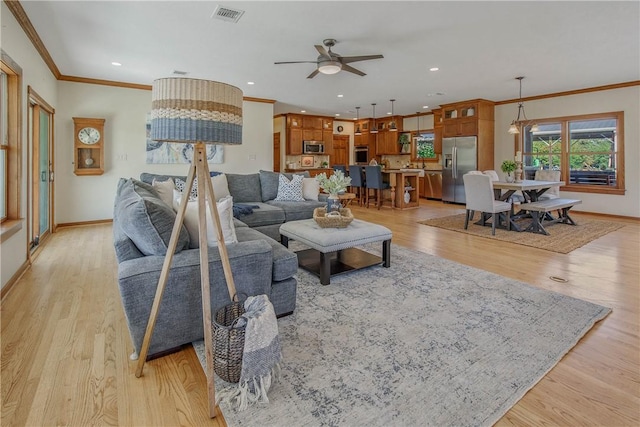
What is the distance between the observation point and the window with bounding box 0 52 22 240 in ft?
10.3

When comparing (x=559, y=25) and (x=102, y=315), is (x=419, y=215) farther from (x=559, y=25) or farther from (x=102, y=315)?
(x=102, y=315)

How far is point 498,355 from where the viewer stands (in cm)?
191

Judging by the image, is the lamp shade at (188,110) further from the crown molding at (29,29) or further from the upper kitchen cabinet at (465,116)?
the upper kitchen cabinet at (465,116)

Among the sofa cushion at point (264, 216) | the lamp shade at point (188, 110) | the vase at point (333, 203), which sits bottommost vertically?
the sofa cushion at point (264, 216)

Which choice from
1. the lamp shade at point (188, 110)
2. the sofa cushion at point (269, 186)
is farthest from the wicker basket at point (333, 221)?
the sofa cushion at point (269, 186)

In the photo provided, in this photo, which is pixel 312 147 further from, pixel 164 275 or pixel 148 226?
pixel 164 275

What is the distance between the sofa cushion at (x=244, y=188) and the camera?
202 inches

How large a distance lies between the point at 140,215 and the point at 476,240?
4291 mm

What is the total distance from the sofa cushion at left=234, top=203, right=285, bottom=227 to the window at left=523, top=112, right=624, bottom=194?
6467 mm

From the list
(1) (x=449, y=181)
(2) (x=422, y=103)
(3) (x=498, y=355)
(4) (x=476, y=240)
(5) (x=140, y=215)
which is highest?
(2) (x=422, y=103)

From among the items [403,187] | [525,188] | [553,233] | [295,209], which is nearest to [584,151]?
[553,233]

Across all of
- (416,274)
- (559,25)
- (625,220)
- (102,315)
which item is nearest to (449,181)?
(625,220)

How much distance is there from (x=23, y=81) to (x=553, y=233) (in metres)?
6.93

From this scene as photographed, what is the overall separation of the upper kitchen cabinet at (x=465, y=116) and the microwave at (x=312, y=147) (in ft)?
12.0
